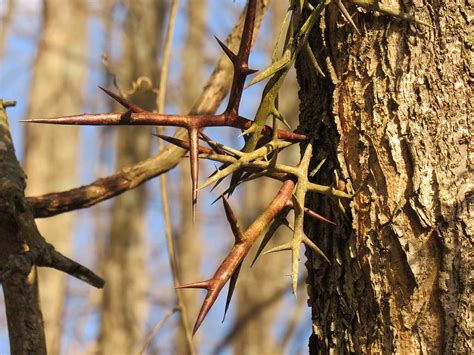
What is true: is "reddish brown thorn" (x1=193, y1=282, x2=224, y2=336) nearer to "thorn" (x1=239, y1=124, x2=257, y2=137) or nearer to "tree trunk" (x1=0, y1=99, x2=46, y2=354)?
"thorn" (x1=239, y1=124, x2=257, y2=137)

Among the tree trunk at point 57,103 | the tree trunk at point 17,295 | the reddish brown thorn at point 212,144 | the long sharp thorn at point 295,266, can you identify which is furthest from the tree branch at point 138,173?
the tree trunk at point 57,103

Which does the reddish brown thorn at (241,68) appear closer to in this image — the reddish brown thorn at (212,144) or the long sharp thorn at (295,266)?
the reddish brown thorn at (212,144)

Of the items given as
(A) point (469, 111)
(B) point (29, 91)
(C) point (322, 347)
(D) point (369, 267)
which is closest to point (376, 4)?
(A) point (469, 111)

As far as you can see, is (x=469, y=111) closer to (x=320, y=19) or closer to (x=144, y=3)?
(x=320, y=19)

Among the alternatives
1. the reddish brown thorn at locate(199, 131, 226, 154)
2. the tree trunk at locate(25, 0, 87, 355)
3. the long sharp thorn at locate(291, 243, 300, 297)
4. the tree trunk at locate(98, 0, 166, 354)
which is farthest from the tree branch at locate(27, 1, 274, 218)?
the tree trunk at locate(25, 0, 87, 355)

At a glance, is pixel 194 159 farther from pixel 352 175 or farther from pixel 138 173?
pixel 138 173
